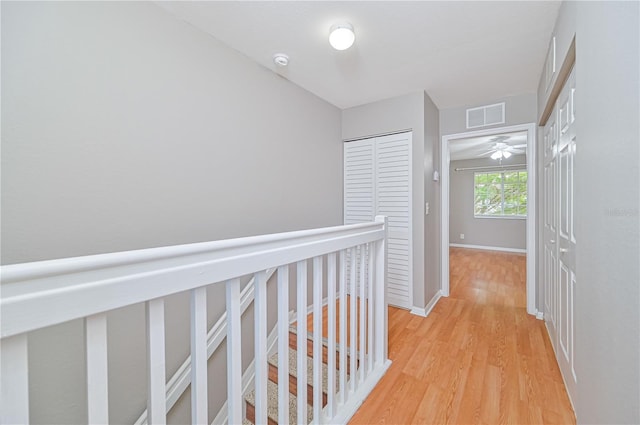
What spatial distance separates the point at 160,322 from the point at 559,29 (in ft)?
8.11

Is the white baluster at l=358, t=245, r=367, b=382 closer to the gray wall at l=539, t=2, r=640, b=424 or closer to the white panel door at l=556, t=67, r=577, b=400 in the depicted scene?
the gray wall at l=539, t=2, r=640, b=424

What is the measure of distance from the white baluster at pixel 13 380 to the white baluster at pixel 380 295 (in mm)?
1608

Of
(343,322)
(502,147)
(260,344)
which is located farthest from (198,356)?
(502,147)

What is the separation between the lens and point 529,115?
106 inches

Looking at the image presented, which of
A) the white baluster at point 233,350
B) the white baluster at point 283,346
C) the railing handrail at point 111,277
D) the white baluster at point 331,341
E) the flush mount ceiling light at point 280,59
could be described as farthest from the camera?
the flush mount ceiling light at point 280,59

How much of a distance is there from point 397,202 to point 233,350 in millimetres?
2451

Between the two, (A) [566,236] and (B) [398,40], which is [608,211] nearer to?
(A) [566,236]

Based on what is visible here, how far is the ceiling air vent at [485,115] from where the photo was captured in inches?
112

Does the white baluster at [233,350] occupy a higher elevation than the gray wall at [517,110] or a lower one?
lower

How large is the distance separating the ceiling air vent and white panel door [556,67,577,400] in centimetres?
104

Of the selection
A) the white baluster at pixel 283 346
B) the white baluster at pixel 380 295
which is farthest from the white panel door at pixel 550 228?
the white baluster at pixel 283 346

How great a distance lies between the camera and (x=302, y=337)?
1.19 m

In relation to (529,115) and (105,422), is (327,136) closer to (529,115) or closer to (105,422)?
(529,115)

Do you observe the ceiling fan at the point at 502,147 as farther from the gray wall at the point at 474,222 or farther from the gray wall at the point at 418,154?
the gray wall at the point at 418,154
